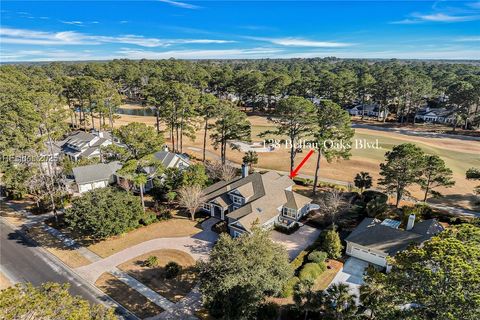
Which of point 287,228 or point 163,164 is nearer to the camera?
point 287,228

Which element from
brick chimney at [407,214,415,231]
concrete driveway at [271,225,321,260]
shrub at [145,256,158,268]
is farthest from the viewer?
concrete driveway at [271,225,321,260]

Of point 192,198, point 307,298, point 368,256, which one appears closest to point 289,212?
point 368,256

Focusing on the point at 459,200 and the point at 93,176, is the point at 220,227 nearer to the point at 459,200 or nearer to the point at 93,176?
the point at 93,176

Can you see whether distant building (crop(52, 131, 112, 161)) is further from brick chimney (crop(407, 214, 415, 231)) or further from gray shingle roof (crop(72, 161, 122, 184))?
brick chimney (crop(407, 214, 415, 231))

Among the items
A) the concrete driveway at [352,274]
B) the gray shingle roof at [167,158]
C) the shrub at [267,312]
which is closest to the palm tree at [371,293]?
the shrub at [267,312]

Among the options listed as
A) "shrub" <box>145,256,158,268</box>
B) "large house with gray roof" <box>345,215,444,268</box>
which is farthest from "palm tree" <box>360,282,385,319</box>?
"shrub" <box>145,256,158,268</box>

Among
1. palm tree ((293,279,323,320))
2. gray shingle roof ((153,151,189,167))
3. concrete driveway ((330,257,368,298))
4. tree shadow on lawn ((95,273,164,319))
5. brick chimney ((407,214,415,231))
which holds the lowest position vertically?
tree shadow on lawn ((95,273,164,319))

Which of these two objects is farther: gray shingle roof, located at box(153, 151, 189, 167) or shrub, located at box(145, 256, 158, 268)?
gray shingle roof, located at box(153, 151, 189, 167)
